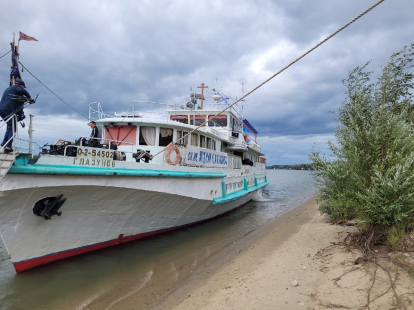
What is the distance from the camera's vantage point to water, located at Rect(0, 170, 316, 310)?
193 inches

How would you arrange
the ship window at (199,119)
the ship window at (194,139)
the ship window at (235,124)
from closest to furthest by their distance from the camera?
the ship window at (194,139) → the ship window at (199,119) → the ship window at (235,124)

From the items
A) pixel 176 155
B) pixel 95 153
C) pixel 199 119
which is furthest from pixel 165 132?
pixel 199 119

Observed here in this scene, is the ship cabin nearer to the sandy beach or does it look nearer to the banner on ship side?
the banner on ship side

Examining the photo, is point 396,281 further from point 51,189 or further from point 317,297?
point 51,189

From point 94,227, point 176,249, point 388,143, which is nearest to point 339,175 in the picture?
point 388,143

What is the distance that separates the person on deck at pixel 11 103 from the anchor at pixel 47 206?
1256 mm

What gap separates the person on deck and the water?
2.79 m

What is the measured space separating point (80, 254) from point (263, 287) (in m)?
4.63

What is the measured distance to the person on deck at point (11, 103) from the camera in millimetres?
5121

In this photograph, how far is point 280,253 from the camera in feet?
19.8

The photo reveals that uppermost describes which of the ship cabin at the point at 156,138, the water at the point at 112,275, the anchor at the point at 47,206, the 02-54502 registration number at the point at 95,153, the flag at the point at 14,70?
the flag at the point at 14,70

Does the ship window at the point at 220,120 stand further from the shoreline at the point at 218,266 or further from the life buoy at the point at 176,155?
the shoreline at the point at 218,266

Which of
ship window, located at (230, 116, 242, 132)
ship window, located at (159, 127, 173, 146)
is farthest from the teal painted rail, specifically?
ship window, located at (230, 116, 242, 132)

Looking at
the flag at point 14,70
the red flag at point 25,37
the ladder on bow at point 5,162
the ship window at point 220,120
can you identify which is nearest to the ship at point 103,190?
the ladder on bow at point 5,162
